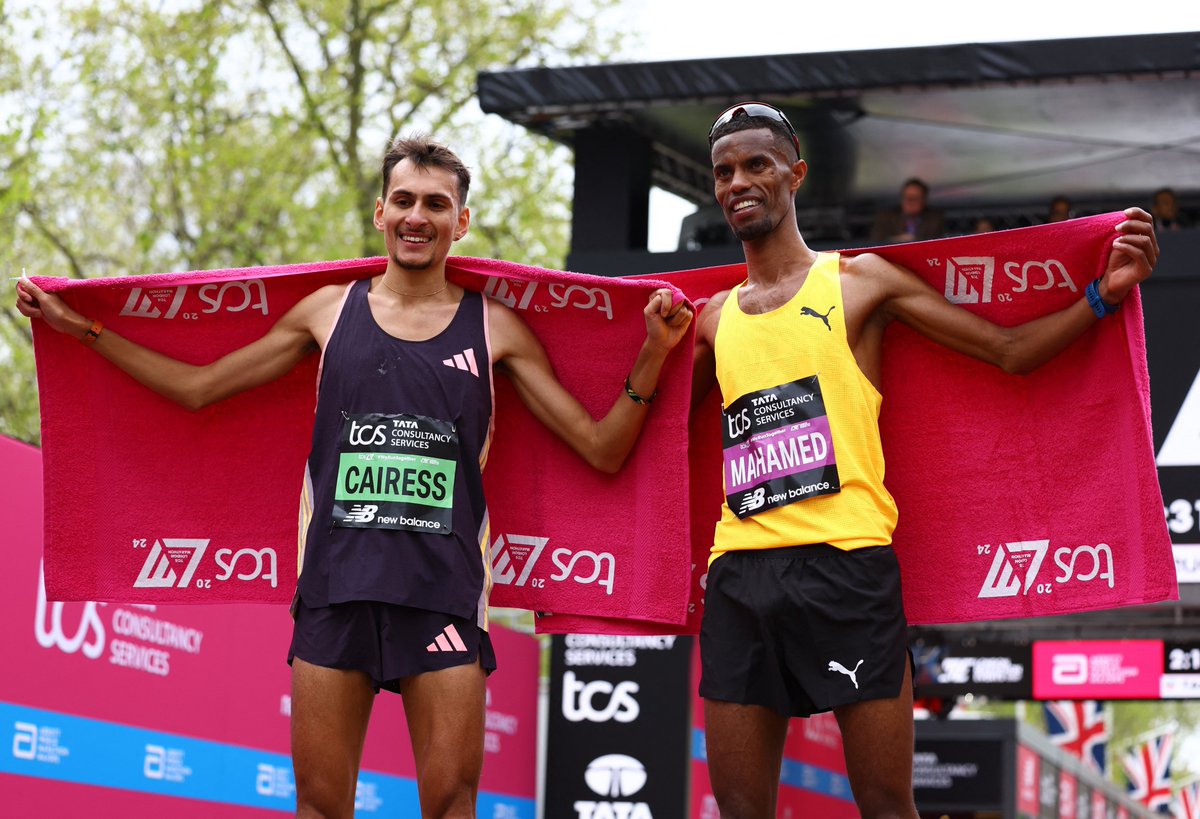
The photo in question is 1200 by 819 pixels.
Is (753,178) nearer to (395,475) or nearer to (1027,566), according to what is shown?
(395,475)

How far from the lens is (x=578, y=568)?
181 inches

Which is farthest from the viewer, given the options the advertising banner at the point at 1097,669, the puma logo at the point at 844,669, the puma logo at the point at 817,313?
the advertising banner at the point at 1097,669

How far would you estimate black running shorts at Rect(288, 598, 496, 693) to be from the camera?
12.6 ft

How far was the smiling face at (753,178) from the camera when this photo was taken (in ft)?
13.5

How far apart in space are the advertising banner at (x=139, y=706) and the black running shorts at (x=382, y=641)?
119cm

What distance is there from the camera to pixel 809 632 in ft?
12.7

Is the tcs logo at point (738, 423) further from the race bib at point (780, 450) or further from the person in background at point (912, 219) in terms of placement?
the person in background at point (912, 219)

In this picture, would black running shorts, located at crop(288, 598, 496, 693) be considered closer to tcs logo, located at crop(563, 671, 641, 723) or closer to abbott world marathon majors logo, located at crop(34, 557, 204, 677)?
abbott world marathon majors logo, located at crop(34, 557, 204, 677)

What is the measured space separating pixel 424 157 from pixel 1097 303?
6.19 ft

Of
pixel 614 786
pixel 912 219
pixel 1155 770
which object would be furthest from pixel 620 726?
pixel 1155 770

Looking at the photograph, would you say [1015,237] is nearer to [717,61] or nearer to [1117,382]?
[1117,382]

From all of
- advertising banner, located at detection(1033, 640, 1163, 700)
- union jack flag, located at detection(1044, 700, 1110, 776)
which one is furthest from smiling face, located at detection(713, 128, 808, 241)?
union jack flag, located at detection(1044, 700, 1110, 776)

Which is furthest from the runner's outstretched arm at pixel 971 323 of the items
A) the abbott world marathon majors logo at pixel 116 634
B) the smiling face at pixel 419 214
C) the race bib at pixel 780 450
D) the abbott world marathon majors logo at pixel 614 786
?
the abbott world marathon majors logo at pixel 614 786

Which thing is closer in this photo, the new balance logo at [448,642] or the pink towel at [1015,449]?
the new balance logo at [448,642]
